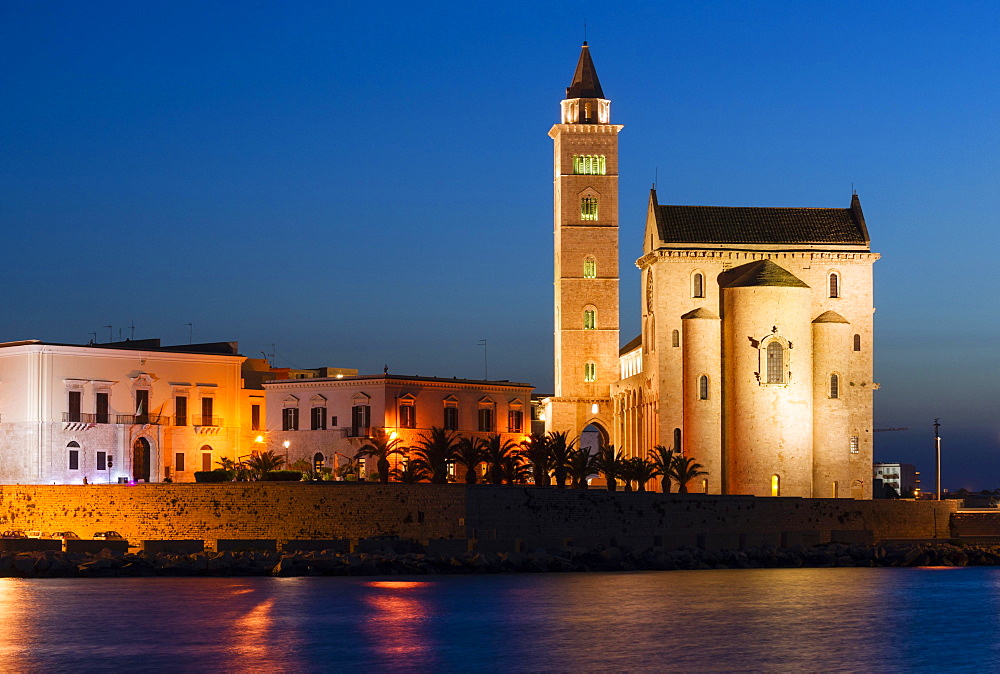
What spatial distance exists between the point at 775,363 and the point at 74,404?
2449cm

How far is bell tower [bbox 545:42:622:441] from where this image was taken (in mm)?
65062

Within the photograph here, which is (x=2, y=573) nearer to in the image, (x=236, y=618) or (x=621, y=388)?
(x=236, y=618)

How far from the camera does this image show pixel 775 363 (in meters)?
55.1

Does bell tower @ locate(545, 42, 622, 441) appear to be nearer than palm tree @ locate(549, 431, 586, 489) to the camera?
No

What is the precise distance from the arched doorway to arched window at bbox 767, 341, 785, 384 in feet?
72.5

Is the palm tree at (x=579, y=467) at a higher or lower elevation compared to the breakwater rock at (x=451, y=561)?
higher

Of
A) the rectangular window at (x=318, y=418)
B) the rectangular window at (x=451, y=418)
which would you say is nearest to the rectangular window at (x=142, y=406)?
the rectangular window at (x=318, y=418)

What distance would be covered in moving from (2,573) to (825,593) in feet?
69.5

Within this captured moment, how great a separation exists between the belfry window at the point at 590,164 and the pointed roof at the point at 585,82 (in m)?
2.80

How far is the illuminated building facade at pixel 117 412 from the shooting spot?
50.4 metres

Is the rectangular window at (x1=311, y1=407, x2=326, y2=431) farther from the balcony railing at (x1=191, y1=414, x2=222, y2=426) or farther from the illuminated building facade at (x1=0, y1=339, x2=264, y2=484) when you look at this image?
the balcony railing at (x1=191, y1=414, x2=222, y2=426)

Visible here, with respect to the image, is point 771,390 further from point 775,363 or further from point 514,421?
point 514,421

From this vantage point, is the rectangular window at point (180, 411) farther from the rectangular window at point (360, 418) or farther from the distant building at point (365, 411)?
the rectangular window at point (360, 418)

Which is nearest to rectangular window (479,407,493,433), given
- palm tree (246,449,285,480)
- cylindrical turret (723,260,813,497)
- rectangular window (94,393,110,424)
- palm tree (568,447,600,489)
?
palm tree (246,449,285,480)
